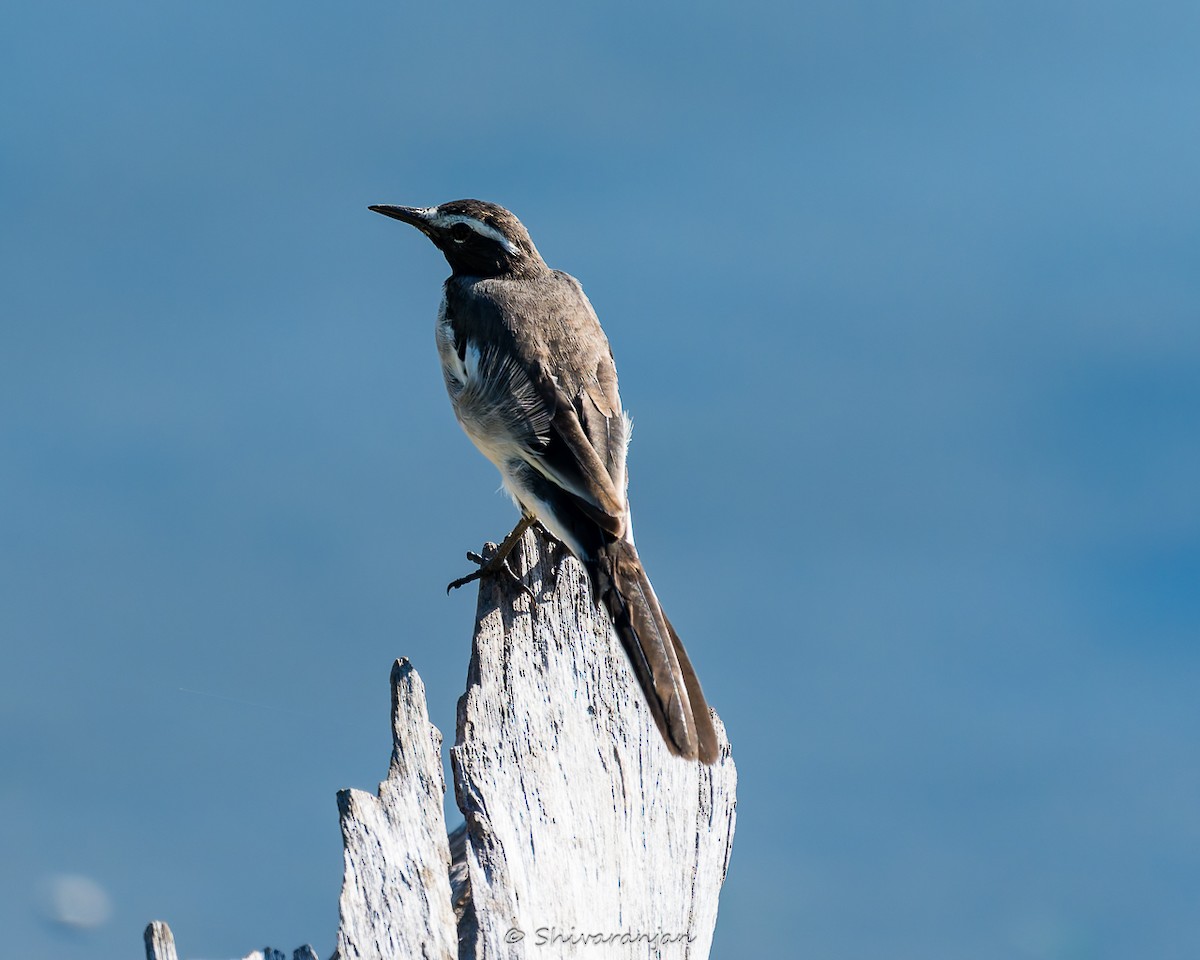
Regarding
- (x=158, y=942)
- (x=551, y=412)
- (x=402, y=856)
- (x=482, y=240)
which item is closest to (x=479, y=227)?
(x=482, y=240)

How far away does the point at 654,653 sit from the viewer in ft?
15.6

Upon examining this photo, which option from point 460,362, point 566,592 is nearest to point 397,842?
point 566,592

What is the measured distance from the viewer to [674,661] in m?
4.77

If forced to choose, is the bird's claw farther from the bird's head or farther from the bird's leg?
the bird's head

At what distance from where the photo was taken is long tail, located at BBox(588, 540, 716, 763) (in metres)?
4.56

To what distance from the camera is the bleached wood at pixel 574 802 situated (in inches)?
177

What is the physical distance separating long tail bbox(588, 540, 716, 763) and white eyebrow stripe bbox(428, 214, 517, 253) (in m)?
2.60

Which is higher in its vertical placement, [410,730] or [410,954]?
[410,730]

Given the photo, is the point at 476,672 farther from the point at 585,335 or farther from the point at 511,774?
the point at 585,335

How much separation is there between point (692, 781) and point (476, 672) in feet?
3.28

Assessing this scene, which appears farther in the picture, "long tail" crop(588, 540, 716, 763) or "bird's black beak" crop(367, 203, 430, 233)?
"bird's black beak" crop(367, 203, 430, 233)

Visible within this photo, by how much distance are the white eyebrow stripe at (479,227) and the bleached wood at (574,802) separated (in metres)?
2.47

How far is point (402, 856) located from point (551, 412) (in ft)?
7.71

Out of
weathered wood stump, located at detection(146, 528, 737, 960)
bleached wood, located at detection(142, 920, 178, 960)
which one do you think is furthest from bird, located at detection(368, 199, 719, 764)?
bleached wood, located at detection(142, 920, 178, 960)
